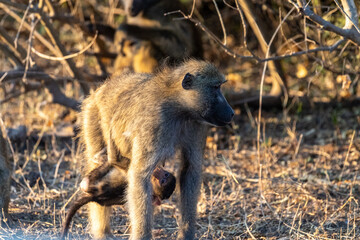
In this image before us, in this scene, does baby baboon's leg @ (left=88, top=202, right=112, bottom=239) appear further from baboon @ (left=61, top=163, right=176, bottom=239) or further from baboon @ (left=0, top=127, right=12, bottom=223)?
baboon @ (left=0, top=127, right=12, bottom=223)

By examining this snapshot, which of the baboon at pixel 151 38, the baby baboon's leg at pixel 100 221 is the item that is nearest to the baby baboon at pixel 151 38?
the baboon at pixel 151 38

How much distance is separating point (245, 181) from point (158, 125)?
75.2 inches

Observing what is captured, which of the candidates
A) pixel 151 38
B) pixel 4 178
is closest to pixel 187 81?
pixel 4 178

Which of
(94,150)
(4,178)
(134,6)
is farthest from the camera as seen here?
(134,6)

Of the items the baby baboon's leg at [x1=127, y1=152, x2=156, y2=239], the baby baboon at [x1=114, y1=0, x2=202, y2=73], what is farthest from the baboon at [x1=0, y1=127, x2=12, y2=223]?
the baby baboon at [x1=114, y1=0, x2=202, y2=73]

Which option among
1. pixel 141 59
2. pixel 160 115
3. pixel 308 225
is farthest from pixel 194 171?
pixel 141 59

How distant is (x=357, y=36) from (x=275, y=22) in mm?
2852

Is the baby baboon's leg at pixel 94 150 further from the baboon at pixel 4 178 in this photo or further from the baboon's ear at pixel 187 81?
the baboon's ear at pixel 187 81

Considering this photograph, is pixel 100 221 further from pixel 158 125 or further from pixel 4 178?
pixel 158 125

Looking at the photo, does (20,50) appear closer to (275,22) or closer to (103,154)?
(103,154)

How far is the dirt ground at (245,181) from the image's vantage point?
4.03m

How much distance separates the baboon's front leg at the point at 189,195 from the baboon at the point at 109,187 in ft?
0.32

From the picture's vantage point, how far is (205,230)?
13.5 ft

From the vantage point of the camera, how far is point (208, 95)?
11.1ft
